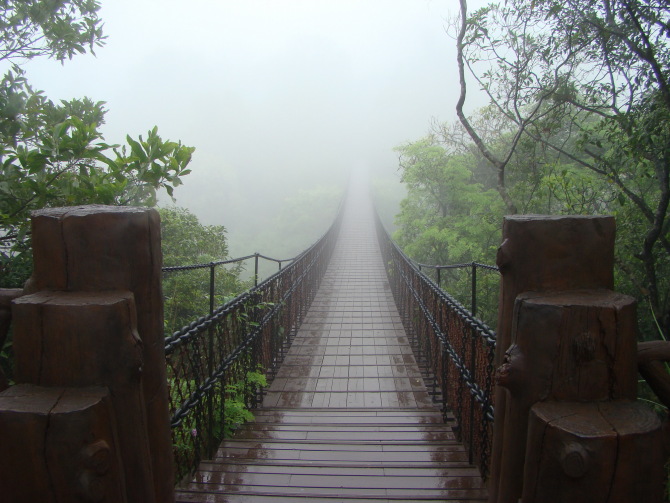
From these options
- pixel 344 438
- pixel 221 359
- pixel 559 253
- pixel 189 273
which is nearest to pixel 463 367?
pixel 344 438

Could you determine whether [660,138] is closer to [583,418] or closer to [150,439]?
[583,418]

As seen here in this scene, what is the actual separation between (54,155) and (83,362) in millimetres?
2061

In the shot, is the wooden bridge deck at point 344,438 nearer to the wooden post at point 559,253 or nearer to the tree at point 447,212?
the wooden post at point 559,253

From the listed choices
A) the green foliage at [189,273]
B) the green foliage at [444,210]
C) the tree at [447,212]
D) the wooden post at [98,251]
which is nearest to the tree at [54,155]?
the wooden post at [98,251]

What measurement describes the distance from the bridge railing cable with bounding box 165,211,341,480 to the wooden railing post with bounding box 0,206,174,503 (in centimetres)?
82

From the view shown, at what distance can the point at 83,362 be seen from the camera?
2.90 ft

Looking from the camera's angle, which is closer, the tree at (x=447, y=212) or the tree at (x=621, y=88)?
the tree at (x=621, y=88)

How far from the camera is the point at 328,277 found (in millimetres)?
10398

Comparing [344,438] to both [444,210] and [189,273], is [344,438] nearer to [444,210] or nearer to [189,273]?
[189,273]

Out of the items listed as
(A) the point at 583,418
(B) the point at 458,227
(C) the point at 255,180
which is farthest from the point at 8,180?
(C) the point at 255,180

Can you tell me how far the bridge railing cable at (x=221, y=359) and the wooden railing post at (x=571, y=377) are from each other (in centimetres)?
130

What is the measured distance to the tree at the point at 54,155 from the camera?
2547 millimetres

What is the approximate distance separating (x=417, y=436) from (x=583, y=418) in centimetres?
220

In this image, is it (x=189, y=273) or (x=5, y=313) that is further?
(x=189, y=273)
